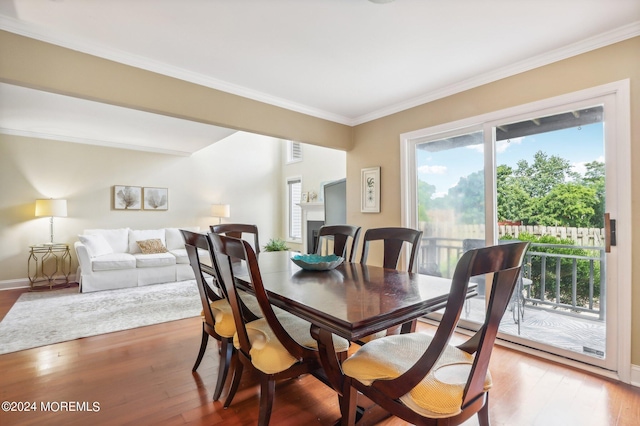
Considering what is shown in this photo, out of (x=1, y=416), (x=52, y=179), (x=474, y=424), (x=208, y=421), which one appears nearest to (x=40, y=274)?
(x=52, y=179)

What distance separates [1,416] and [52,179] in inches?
186

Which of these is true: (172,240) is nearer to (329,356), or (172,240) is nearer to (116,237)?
(116,237)

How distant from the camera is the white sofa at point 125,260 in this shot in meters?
4.68

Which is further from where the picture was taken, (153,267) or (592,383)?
(153,267)

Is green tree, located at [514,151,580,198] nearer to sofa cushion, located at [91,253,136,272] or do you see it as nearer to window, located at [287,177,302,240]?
window, located at [287,177,302,240]

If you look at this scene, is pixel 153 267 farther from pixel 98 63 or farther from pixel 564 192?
pixel 564 192

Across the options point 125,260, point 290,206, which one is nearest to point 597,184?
point 125,260

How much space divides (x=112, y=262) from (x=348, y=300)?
15.7 ft

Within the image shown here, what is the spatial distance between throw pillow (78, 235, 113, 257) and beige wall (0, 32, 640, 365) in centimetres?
345

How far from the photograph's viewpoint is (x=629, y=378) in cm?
213

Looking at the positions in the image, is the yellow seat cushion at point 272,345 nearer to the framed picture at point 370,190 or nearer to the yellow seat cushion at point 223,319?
the yellow seat cushion at point 223,319

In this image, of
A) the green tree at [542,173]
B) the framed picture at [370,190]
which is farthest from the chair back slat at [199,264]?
the green tree at [542,173]

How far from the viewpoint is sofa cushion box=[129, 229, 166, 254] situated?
5.64m

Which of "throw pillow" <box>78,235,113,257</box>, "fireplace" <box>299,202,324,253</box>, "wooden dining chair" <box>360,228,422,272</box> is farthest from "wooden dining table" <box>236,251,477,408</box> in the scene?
→ "fireplace" <box>299,202,324,253</box>
